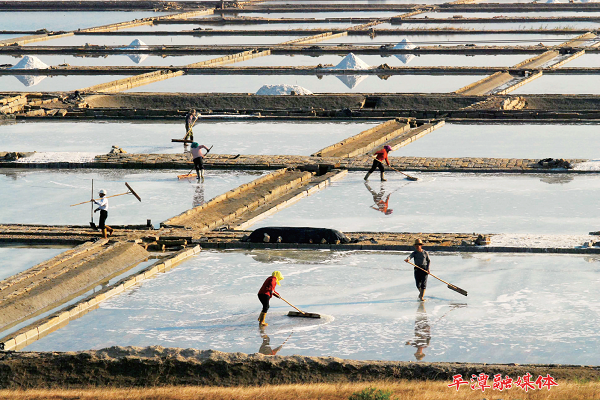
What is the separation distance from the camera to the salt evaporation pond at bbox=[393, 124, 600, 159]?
1009 inches

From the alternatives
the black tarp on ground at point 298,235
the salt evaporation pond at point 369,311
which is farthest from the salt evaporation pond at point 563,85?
the salt evaporation pond at point 369,311

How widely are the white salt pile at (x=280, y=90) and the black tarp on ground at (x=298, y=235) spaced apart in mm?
19848

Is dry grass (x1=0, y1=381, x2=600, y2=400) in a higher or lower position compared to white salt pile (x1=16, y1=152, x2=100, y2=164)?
lower

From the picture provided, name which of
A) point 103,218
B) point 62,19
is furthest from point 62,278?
point 62,19

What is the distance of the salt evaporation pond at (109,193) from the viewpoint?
19547 millimetres

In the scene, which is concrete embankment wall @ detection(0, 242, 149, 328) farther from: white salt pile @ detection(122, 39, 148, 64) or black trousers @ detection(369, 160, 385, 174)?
white salt pile @ detection(122, 39, 148, 64)

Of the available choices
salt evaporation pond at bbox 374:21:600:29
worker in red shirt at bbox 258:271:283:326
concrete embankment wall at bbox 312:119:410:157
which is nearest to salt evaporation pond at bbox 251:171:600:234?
concrete embankment wall at bbox 312:119:410:157

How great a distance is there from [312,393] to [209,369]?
4.45 ft

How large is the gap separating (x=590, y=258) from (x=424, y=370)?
6.21 m

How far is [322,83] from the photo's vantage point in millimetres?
41969

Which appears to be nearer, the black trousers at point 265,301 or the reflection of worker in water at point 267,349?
the reflection of worker in water at point 267,349

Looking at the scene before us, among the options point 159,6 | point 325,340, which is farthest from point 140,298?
point 159,6

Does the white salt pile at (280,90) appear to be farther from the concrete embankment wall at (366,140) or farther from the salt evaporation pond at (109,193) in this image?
the salt evaporation pond at (109,193)

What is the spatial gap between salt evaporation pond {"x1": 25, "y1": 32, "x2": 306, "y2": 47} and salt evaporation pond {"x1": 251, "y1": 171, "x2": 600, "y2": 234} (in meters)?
37.1
